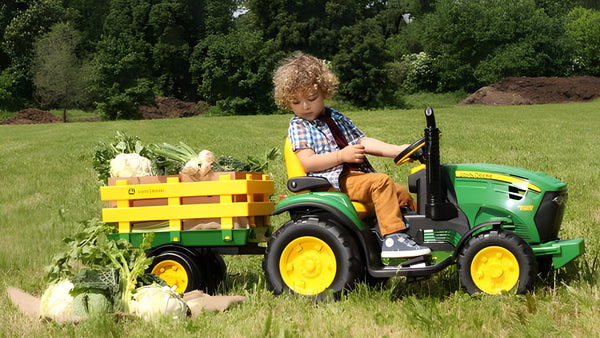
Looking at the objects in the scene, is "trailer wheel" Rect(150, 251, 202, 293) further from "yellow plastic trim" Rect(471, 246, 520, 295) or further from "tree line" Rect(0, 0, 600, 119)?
"tree line" Rect(0, 0, 600, 119)

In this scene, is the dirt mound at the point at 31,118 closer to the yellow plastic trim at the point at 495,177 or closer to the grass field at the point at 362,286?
the grass field at the point at 362,286

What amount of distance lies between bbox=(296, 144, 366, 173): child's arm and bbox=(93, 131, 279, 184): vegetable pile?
0.73 metres

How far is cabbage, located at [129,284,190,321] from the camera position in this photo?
4.05m

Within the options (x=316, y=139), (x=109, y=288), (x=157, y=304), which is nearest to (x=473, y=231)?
(x=316, y=139)

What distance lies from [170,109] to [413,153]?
42.7m

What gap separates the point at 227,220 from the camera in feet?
15.1

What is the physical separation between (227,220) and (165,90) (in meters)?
50.3

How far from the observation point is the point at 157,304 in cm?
408

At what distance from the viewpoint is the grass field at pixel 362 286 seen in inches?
148

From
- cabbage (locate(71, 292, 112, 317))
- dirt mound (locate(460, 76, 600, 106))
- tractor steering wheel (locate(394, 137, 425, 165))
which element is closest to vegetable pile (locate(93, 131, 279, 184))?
cabbage (locate(71, 292, 112, 317))

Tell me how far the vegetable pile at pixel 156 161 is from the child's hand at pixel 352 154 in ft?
3.35

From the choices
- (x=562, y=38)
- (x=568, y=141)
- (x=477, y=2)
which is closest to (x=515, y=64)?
(x=562, y=38)

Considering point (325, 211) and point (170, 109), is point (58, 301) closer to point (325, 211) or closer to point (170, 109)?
point (325, 211)

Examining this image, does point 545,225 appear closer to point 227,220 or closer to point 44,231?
point 227,220
